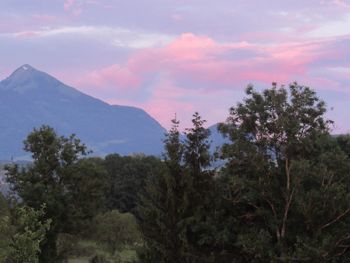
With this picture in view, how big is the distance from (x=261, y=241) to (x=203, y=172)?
17.8ft

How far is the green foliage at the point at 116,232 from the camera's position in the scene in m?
62.2

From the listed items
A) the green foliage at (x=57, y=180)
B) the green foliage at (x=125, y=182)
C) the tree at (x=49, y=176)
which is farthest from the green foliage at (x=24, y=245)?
the green foliage at (x=125, y=182)

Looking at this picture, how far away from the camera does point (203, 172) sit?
1267 inches

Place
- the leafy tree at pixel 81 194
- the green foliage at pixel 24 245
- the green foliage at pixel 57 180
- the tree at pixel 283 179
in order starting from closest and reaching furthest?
the green foliage at pixel 24 245, the tree at pixel 283 179, the green foliage at pixel 57 180, the leafy tree at pixel 81 194

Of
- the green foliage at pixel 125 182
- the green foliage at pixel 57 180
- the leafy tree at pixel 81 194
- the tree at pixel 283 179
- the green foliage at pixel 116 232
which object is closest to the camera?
the tree at pixel 283 179

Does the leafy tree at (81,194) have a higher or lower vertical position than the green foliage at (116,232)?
higher

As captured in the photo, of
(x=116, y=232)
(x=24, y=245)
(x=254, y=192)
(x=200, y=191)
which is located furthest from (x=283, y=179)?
(x=116, y=232)

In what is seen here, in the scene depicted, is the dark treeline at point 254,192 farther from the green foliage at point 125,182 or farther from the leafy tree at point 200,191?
the green foliage at point 125,182

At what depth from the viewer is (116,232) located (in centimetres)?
6500

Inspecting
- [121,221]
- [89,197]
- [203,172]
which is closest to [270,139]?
[203,172]

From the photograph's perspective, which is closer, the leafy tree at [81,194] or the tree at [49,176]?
the tree at [49,176]

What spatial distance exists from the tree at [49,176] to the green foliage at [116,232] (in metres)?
16.5

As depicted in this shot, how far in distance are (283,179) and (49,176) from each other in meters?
20.8

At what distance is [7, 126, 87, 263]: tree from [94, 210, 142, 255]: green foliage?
16.5 m
